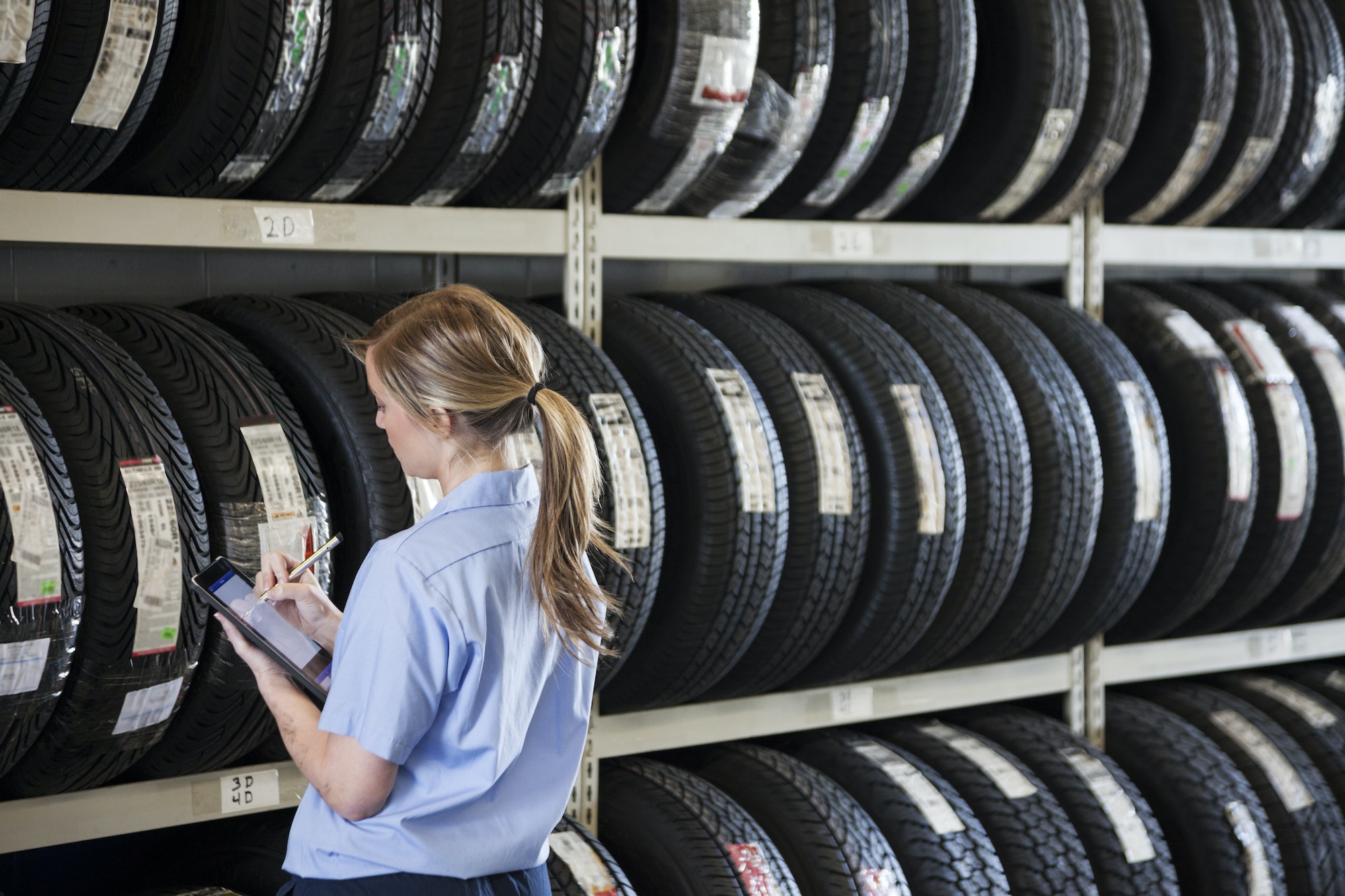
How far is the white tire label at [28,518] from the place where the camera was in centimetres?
192

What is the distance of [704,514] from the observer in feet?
8.38

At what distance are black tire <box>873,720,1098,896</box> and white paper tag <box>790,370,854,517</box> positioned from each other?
748 millimetres

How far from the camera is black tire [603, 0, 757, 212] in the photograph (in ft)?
8.33

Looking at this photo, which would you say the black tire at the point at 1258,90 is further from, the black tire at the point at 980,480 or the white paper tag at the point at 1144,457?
the black tire at the point at 980,480

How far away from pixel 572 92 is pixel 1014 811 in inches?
70.0

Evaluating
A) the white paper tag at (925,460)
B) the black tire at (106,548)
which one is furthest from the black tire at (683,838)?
the black tire at (106,548)

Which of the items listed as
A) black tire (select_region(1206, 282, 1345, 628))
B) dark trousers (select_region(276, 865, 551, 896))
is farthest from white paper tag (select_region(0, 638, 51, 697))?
black tire (select_region(1206, 282, 1345, 628))

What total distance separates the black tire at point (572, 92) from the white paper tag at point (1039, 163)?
1.03 m

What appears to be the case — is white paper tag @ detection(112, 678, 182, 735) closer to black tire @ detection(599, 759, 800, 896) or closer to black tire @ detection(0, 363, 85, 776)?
black tire @ detection(0, 363, 85, 776)

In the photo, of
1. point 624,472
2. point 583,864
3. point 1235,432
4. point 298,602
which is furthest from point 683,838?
point 1235,432

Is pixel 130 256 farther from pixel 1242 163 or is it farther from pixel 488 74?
pixel 1242 163

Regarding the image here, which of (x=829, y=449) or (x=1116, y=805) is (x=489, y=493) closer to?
(x=829, y=449)

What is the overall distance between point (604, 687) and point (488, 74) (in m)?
1.23

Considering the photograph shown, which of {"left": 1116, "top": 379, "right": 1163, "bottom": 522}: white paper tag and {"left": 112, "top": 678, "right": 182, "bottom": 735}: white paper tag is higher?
{"left": 1116, "top": 379, "right": 1163, "bottom": 522}: white paper tag
